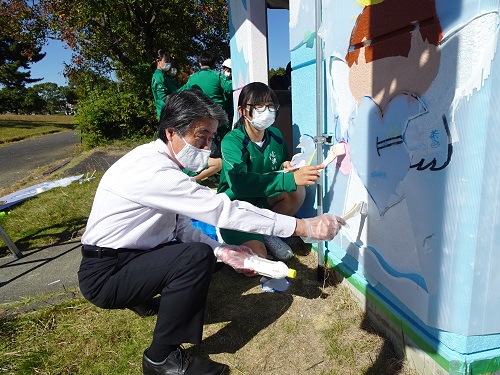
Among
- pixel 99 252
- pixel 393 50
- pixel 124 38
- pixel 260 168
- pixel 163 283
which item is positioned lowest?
pixel 163 283

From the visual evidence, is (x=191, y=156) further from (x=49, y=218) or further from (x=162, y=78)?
(x=162, y=78)

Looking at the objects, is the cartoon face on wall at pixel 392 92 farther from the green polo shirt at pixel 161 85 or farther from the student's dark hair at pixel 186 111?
the green polo shirt at pixel 161 85

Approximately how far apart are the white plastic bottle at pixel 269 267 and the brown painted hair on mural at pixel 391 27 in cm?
105

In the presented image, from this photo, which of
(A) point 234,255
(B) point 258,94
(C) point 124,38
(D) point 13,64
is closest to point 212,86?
(B) point 258,94

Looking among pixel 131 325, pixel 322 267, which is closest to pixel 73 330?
pixel 131 325

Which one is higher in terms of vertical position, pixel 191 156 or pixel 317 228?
pixel 191 156

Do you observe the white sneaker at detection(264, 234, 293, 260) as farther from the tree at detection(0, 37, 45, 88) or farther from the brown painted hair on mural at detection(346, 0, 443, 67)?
the tree at detection(0, 37, 45, 88)

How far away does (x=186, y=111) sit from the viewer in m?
1.56

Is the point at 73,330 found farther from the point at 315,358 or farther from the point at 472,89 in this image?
the point at 472,89

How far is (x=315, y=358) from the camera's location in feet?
5.74

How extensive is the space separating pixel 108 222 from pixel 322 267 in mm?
1409

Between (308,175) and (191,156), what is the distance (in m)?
0.73

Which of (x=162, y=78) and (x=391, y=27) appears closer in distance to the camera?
(x=391, y=27)

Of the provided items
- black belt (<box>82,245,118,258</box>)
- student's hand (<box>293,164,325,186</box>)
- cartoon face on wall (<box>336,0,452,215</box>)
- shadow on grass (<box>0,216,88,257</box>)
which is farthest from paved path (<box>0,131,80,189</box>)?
cartoon face on wall (<box>336,0,452,215</box>)
